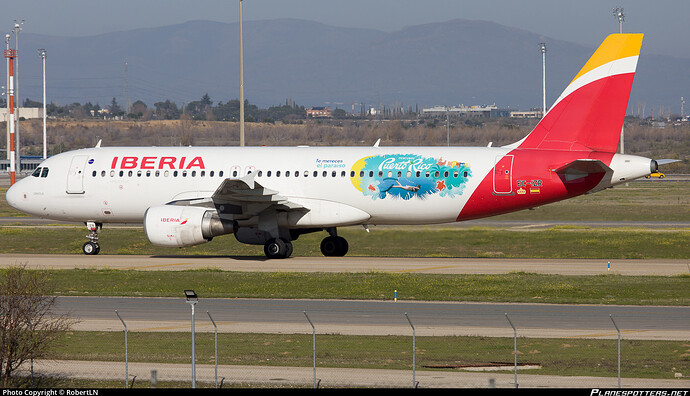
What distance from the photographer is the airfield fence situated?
17484 millimetres

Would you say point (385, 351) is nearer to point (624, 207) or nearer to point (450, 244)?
point (450, 244)

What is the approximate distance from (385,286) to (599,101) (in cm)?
1100

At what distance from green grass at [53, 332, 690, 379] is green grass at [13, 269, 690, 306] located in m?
6.16

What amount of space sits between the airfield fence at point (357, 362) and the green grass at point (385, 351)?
2 cm

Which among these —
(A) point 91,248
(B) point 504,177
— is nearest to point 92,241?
(A) point 91,248

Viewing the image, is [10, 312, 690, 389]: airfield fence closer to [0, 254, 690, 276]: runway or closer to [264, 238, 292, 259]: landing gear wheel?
[0, 254, 690, 276]: runway

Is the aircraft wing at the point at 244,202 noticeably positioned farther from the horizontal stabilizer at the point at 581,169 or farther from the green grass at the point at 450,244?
the horizontal stabilizer at the point at 581,169

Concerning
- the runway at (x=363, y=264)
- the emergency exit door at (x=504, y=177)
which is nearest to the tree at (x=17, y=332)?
the runway at (x=363, y=264)

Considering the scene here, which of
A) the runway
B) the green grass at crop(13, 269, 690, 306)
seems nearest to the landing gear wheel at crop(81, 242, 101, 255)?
the runway

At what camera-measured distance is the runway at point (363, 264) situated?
33156mm

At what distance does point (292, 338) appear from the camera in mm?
21875

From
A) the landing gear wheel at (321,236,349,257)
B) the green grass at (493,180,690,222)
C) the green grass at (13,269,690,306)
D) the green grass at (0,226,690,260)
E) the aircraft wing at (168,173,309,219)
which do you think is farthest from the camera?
the green grass at (493,180,690,222)

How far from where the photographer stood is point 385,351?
20266 millimetres

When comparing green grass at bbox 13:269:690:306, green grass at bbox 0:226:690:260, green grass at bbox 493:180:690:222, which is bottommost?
green grass at bbox 13:269:690:306
